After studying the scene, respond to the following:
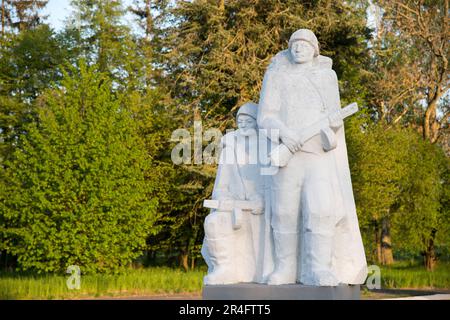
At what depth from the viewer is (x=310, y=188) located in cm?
772

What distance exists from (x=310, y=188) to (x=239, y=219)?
34.0 inches

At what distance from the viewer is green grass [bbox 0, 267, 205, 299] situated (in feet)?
54.9

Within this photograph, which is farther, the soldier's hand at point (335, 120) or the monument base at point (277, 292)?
the soldier's hand at point (335, 120)

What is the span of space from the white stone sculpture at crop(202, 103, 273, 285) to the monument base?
18cm

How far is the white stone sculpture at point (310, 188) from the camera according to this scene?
7625 millimetres

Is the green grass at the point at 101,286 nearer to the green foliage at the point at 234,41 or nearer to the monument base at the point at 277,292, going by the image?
the green foliage at the point at 234,41

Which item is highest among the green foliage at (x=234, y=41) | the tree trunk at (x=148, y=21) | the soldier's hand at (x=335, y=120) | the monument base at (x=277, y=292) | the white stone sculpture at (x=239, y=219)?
the tree trunk at (x=148, y=21)

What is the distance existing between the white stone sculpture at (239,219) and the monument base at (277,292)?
0.18 meters

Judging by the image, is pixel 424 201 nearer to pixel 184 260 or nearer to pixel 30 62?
pixel 184 260

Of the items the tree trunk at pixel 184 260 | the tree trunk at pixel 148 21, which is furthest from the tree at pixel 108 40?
the tree trunk at pixel 184 260

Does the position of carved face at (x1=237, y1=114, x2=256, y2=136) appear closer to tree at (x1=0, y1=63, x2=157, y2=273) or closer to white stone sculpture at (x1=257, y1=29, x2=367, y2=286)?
white stone sculpture at (x1=257, y1=29, x2=367, y2=286)

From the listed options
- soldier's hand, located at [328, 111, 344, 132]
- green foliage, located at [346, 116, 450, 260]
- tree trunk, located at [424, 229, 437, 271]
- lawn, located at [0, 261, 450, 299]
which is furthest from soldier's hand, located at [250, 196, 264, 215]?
tree trunk, located at [424, 229, 437, 271]
